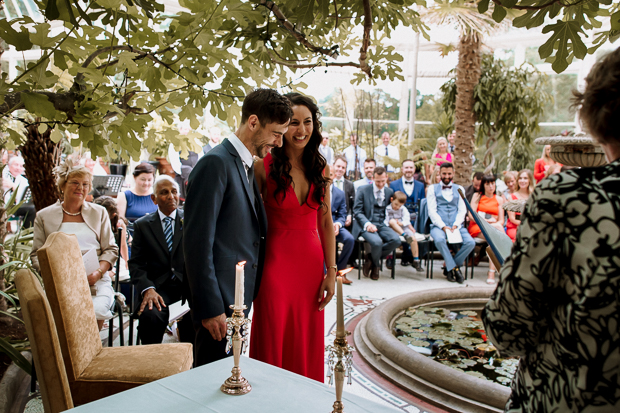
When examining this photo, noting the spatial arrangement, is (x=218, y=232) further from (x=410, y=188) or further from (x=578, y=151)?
(x=410, y=188)

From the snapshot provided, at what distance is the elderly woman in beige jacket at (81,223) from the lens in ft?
11.0

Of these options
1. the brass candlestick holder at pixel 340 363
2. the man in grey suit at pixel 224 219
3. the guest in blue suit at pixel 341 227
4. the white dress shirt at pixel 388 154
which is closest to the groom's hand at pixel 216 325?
the man in grey suit at pixel 224 219

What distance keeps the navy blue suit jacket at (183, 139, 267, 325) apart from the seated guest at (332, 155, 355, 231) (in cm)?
474

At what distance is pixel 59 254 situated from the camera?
2.11 m

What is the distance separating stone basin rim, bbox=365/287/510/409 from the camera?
267cm

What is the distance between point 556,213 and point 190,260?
1.43 meters

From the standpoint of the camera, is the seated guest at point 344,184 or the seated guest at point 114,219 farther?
the seated guest at point 344,184

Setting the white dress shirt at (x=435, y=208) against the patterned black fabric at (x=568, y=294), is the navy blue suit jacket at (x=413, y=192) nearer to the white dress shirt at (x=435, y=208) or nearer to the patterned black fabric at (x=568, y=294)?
the white dress shirt at (x=435, y=208)

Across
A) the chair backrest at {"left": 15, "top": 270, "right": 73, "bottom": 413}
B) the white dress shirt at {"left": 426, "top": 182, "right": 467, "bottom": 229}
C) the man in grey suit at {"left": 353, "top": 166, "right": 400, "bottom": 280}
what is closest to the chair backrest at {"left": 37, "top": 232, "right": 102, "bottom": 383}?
the chair backrest at {"left": 15, "top": 270, "right": 73, "bottom": 413}

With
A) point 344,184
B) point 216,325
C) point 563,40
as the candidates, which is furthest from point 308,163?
point 344,184

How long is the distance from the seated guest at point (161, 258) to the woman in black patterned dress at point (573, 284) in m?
2.73

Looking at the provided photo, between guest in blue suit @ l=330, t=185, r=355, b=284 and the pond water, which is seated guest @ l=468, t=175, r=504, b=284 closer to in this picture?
guest in blue suit @ l=330, t=185, r=355, b=284

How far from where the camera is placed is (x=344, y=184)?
7098mm

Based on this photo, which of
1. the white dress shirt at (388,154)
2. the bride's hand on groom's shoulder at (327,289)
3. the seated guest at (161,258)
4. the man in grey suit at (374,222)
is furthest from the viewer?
the white dress shirt at (388,154)
